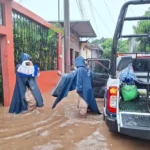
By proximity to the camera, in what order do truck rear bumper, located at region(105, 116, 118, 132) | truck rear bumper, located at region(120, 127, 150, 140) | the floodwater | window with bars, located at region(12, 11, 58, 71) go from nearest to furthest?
truck rear bumper, located at region(120, 127, 150, 140), truck rear bumper, located at region(105, 116, 118, 132), the floodwater, window with bars, located at region(12, 11, 58, 71)

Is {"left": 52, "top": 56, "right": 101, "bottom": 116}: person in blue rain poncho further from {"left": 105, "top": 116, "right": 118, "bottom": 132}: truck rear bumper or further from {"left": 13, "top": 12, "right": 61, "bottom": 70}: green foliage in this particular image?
{"left": 13, "top": 12, "right": 61, "bottom": 70}: green foliage

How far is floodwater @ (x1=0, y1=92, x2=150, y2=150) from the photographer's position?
170 inches

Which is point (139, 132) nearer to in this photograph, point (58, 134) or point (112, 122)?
point (112, 122)

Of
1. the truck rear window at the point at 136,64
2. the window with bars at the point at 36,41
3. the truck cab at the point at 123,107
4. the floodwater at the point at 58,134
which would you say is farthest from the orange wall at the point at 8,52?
the truck cab at the point at 123,107

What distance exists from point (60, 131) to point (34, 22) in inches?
229

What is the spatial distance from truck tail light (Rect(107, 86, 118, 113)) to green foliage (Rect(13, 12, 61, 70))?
4.59m

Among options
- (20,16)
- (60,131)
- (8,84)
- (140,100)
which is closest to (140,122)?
(140,100)

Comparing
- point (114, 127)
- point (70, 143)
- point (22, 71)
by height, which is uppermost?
point (22, 71)

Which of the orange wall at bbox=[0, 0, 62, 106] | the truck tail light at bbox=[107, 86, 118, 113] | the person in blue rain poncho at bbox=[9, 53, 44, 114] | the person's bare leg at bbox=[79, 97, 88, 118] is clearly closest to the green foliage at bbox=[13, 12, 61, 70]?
the orange wall at bbox=[0, 0, 62, 106]

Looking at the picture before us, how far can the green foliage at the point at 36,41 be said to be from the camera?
26.5 feet

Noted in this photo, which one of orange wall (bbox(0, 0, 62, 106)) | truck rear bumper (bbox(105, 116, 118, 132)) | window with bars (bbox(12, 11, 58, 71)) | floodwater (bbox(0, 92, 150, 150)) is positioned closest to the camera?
truck rear bumper (bbox(105, 116, 118, 132))

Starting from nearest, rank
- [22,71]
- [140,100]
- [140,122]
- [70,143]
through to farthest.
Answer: [140,122]
[70,143]
[140,100]
[22,71]

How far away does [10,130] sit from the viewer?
5.14m

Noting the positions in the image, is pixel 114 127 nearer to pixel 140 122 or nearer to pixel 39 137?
pixel 140 122
